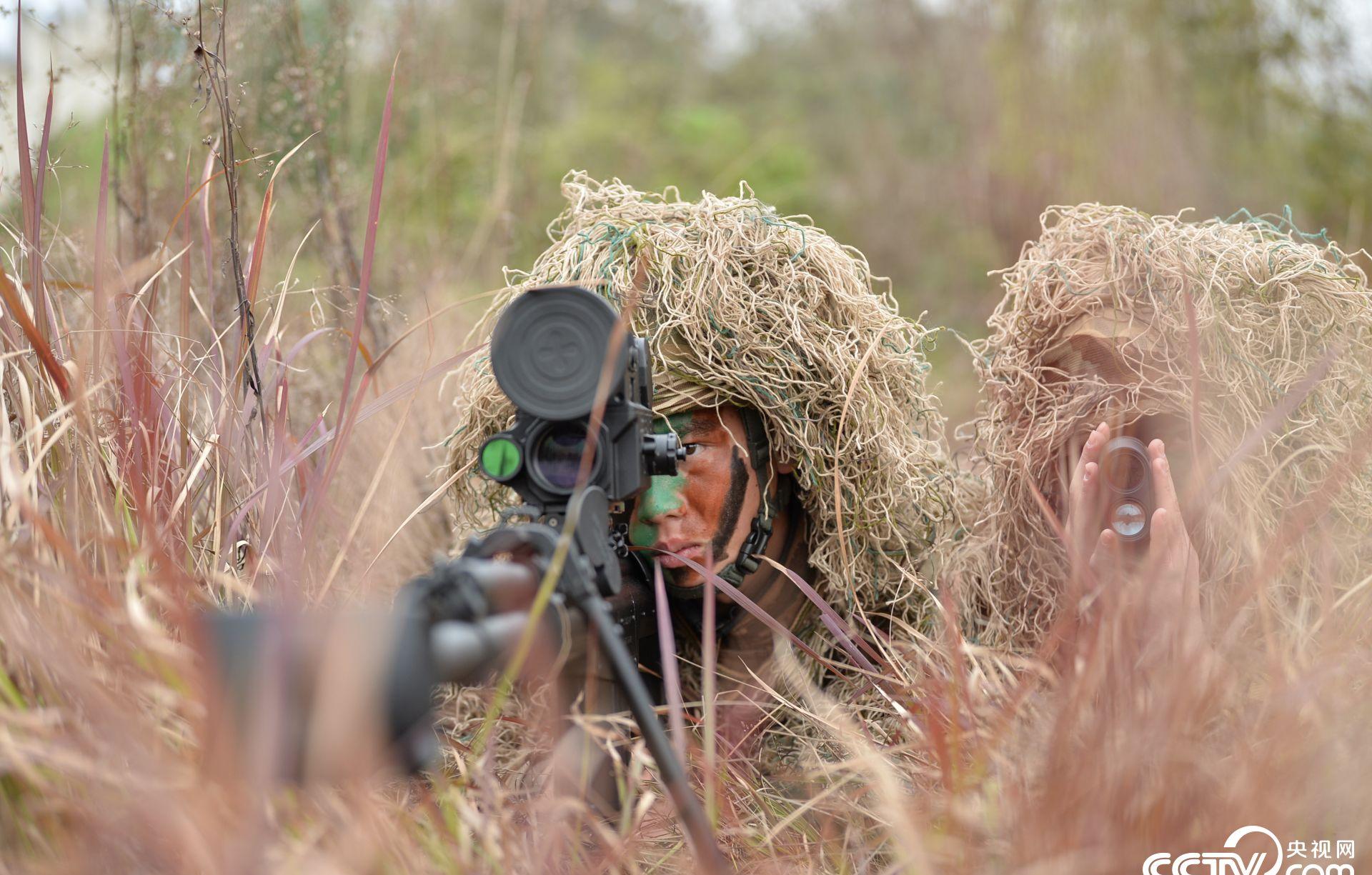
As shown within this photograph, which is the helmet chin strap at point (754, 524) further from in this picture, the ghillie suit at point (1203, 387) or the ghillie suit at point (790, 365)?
the ghillie suit at point (1203, 387)

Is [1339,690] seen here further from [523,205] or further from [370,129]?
[523,205]

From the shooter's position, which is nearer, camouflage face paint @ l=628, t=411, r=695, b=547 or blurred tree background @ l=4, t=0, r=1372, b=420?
camouflage face paint @ l=628, t=411, r=695, b=547

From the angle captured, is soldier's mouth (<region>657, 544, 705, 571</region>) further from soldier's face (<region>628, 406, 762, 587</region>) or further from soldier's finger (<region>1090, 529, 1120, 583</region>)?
Result: soldier's finger (<region>1090, 529, 1120, 583</region>)

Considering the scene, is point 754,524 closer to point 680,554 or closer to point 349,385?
point 680,554

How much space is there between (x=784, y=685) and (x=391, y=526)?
2.72ft

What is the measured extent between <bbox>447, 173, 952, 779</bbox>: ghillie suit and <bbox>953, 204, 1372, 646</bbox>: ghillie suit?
0.16 m

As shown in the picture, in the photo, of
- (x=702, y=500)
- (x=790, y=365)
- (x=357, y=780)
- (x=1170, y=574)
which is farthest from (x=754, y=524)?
(x=357, y=780)

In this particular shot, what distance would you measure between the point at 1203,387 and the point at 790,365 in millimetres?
648

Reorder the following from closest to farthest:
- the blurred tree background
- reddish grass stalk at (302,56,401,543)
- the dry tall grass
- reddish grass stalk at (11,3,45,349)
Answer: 1. the dry tall grass
2. reddish grass stalk at (11,3,45,349)
3. reddish grass stalk at (302,56,401,543)
4. the blurred tree background

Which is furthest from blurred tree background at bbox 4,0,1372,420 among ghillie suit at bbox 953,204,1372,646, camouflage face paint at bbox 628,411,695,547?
ghillie suit at bbox 953,204,1372,646

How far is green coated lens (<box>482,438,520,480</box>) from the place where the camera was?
4.36 ft

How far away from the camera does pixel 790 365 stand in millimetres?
1809

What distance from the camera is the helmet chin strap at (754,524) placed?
1.83 meters

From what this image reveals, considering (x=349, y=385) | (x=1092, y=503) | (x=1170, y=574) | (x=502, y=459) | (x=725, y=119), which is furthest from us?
(x=725, y=119)
